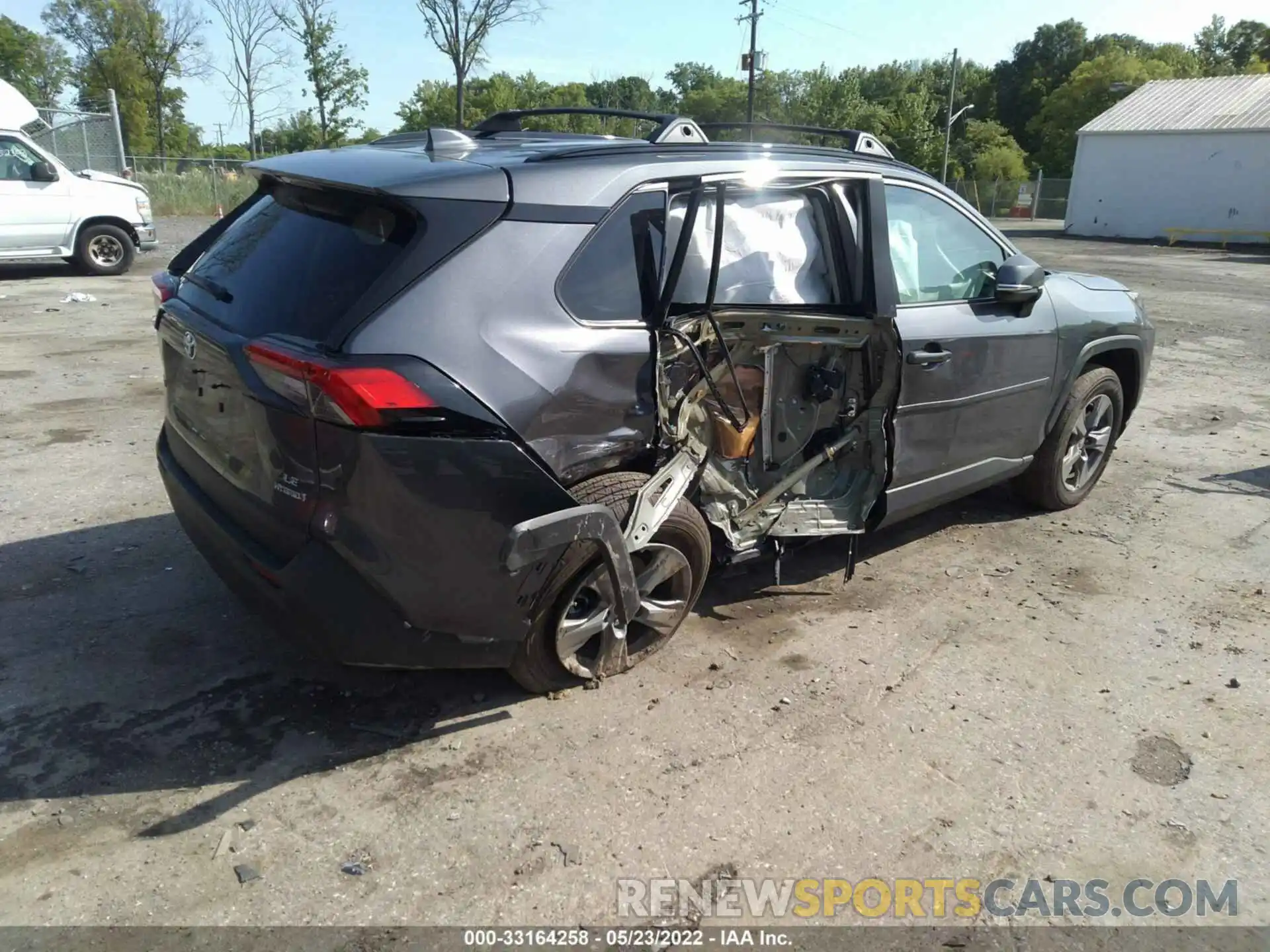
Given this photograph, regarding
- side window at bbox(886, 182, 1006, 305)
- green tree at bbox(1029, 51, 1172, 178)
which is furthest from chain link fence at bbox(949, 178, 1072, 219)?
side window at bbox(886, 182, 1006, 305)

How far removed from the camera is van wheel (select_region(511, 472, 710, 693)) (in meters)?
3.06

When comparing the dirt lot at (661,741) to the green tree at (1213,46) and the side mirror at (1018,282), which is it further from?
the green tree at (1213,46)

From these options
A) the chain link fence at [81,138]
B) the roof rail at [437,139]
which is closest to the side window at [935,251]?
the roof rail at [437,139]

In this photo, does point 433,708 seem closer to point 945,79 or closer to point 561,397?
point 561,397

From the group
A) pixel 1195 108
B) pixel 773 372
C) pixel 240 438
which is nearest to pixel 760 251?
pixel 773 372

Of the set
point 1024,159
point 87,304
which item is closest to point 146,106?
point 87,304

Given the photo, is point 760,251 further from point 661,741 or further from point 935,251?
point 661,741

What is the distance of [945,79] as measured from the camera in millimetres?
84312

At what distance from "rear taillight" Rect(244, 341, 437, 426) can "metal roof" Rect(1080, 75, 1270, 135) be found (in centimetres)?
3901

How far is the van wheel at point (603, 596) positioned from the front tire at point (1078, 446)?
251 centimetres

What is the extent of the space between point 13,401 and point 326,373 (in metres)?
5.72

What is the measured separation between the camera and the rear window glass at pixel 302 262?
276 centimetres

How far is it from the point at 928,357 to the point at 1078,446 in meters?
1.87

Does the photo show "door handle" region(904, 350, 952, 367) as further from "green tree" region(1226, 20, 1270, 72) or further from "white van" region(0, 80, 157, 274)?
"green tree" region(1226, 20, 1270, 72)
